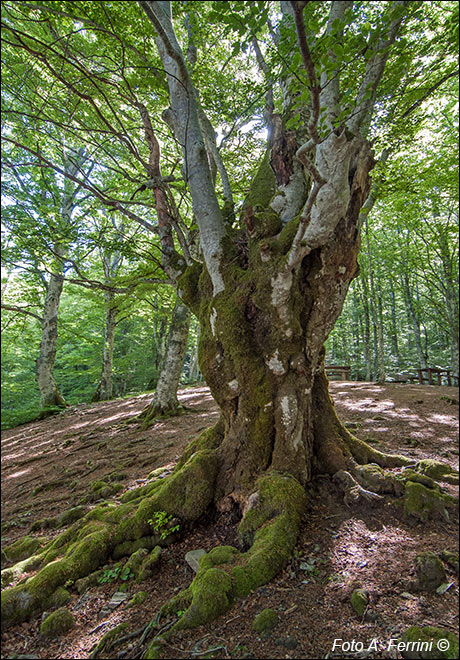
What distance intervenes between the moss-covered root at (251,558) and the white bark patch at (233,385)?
924 mm

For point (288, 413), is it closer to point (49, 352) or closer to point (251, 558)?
point (251, 558)

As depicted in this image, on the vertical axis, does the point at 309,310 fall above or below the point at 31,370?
above

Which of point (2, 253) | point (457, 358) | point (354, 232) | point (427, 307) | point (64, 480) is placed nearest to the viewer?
point (354, 232)

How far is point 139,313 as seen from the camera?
14.2m

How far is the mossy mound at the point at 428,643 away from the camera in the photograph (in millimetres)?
1521

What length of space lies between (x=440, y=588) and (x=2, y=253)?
10.9 m

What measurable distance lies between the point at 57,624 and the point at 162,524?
3.33ft

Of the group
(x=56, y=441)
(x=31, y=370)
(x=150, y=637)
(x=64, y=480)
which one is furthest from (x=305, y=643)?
(x=31, y=370)

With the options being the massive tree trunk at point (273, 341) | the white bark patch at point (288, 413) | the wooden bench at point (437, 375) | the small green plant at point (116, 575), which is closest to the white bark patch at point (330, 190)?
the massive tree trunk at point (273, 341)

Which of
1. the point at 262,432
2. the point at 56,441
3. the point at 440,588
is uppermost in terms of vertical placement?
the point at 262,432

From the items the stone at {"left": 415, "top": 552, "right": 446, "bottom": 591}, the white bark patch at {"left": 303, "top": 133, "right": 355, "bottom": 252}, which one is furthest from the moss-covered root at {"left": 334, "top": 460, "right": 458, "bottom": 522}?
the white bark patch at {"left": 303, "top": 133, "right": 355, "bottom": 252}

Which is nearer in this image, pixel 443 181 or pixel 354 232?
pixel 354 232

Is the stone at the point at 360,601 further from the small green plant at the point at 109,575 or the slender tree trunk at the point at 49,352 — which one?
the slender tree trunk at the point at 49,352

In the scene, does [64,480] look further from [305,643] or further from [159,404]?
[305,643]
